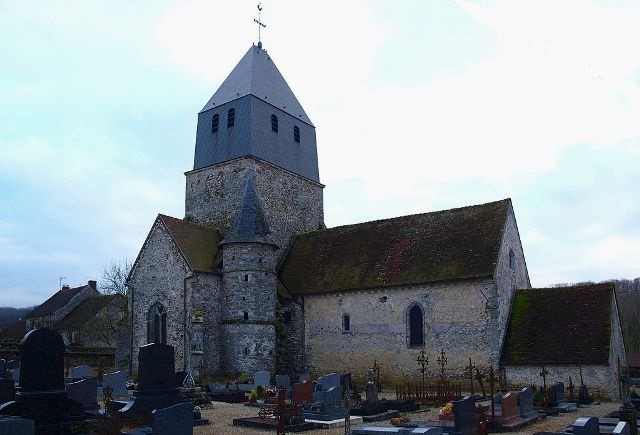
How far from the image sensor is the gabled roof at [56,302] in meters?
54.2

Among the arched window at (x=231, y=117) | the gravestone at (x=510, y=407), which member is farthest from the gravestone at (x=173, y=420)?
the arched window at (x=231, y=117)

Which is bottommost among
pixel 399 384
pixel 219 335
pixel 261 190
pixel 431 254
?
pixel 399 384

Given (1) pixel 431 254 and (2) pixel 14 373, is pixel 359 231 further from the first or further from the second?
(2) pixel 14 373

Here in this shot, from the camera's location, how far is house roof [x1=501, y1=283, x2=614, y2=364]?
20984 millimetres

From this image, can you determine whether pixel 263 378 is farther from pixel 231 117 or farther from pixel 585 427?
pixel 231 117

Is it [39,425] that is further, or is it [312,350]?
[312,350]

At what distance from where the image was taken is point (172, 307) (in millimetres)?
27703

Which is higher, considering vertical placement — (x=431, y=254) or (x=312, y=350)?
(x=431, y=254)

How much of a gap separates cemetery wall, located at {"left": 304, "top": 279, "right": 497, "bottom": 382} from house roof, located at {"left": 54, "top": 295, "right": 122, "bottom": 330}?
27.2 meters

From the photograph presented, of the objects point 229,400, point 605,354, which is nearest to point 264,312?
point 229,400

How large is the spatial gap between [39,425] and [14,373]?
13161 mm

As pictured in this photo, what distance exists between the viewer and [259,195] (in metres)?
31.7

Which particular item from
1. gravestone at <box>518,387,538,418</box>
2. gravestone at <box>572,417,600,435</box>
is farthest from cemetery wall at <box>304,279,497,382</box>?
gravestone at <box>572,417,600,435</box>

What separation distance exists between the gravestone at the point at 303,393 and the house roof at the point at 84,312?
3388 centimetres
